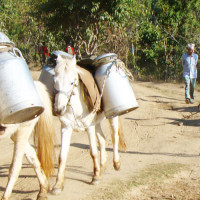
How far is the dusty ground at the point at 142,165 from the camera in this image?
4473mm

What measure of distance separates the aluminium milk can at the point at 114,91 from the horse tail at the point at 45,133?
2.95 ft

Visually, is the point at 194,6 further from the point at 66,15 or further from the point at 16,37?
the point at 16,37

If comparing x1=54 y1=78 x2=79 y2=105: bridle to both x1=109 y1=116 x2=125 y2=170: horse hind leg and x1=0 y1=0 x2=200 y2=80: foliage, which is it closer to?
x1=109 y1=116 x2=125 y2=170: horse hind leg

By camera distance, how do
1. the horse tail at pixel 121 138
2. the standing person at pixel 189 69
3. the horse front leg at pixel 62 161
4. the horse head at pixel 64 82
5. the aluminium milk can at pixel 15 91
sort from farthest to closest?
the standing person at pixel 189 69, the horse tail at pixel 121 138, the horse front leg at pixel 62 161, the horse head at pixel 64 82, the aluminium milk can at pixel 15 91

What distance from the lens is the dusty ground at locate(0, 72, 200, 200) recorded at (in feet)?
14.7

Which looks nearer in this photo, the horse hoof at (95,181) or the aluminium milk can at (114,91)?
the aluminium milk can at (114,91)

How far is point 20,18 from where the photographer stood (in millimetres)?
24188

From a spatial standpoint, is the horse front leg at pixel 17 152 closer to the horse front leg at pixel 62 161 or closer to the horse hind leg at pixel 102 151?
the horse front leg at pixel 62 161

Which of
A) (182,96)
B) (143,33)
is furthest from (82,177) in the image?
(143,33)

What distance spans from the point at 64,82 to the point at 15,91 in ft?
3.67

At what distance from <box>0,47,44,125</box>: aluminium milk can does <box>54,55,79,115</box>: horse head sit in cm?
75

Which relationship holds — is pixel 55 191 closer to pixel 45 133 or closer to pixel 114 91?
pixel 45 133

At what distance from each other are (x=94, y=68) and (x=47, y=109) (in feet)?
3.93

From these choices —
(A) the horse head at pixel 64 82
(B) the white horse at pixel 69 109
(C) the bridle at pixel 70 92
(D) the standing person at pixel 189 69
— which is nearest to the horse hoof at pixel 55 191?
(B) the white horse at pixel 69 109
